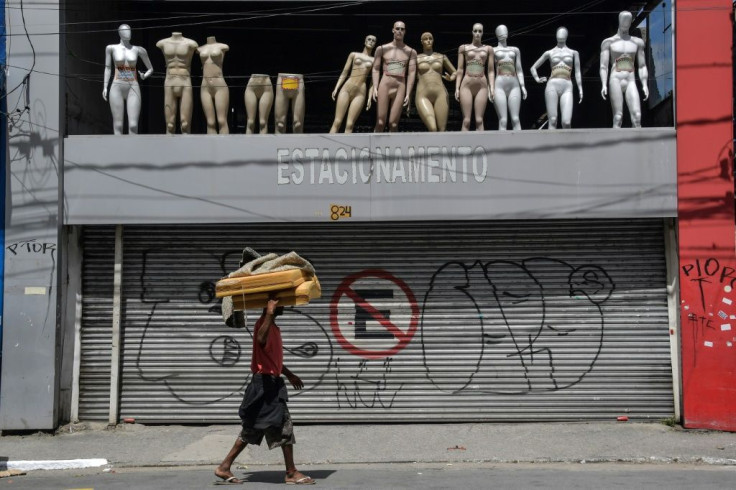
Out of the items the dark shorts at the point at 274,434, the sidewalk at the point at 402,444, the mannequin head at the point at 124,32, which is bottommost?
the sidewalk at the point at 402,444

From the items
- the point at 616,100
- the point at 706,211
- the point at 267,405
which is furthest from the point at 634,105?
the point at 267,405

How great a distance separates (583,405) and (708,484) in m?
2.85

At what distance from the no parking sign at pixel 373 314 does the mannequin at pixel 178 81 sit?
9.48 feet

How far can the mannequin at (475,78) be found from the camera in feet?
35.5

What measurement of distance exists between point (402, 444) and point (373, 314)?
1719 millimetres

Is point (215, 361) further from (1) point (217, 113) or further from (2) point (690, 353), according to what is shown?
(2) point (690, 353)

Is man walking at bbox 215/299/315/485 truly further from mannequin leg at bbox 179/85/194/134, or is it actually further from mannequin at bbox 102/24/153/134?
mannequin at bbox 102/24/153/134

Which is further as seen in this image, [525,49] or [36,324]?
[525,49]

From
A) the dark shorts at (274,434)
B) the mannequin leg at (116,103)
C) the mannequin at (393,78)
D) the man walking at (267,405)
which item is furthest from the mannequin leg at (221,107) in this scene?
the dark shorts at (274,434)

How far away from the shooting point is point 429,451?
9.13 metres

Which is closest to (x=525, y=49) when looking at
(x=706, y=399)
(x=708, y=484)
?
(x=706, y=399)

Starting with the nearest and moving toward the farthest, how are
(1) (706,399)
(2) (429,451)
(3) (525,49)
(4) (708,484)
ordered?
(4) (708,484) < (2) (429,451) < (1) (706,399) < (3) (525,49)

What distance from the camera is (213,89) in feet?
35.9

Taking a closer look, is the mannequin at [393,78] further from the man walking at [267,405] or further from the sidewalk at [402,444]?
the man walking at [267,405]
